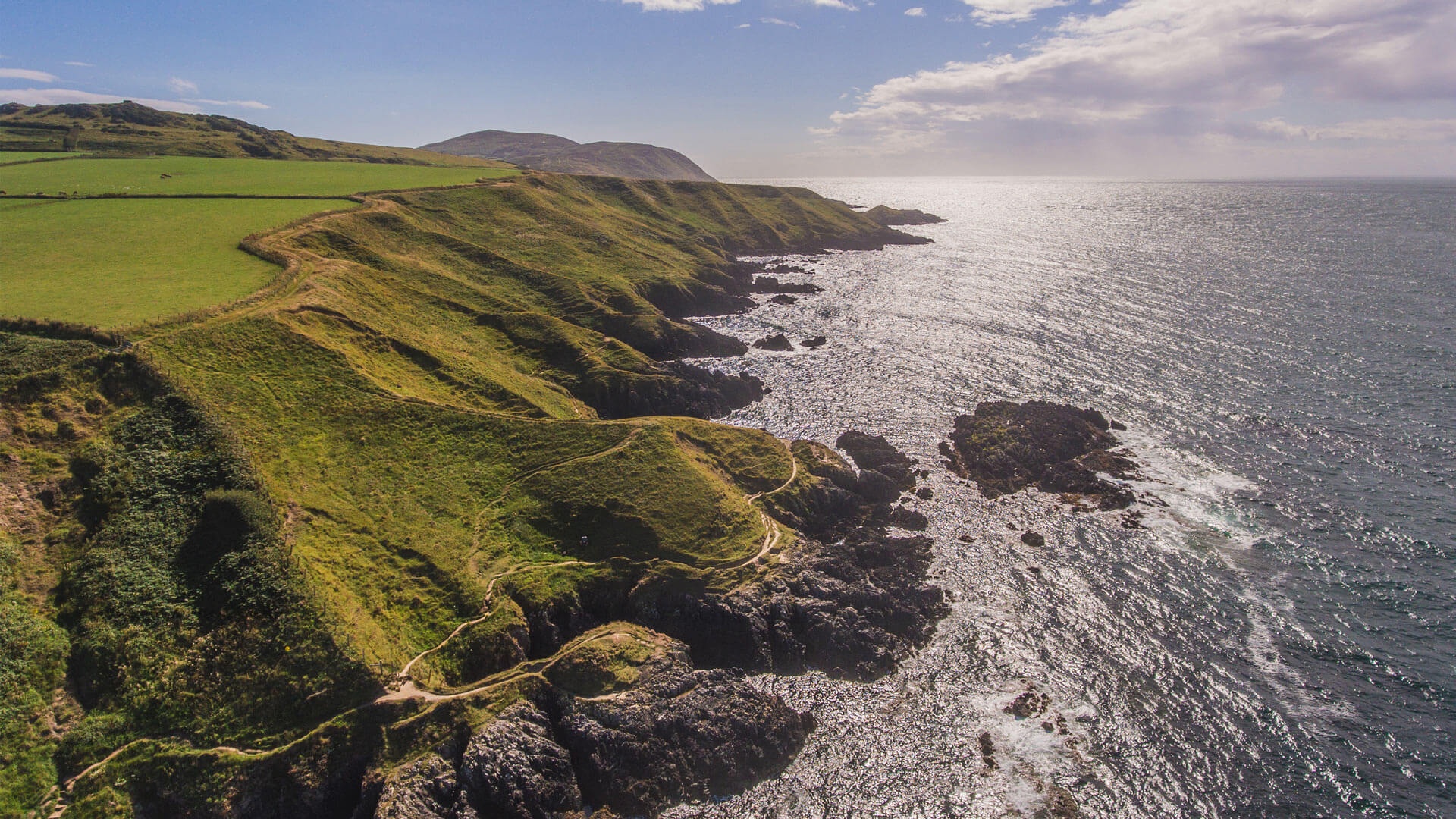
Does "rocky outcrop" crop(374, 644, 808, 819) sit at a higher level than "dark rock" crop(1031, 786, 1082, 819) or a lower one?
higher

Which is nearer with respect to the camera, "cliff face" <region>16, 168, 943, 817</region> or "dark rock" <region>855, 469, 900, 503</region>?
"cliff face" <region>16, 168, 943, 817</region>

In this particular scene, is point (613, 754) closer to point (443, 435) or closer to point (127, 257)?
point (443, 435)

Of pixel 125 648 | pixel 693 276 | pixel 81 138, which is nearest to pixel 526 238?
pixel 693 276

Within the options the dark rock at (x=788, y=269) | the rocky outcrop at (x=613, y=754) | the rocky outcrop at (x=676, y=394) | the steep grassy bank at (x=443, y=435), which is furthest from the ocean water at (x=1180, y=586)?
the dark rock at (x=788, y=269)

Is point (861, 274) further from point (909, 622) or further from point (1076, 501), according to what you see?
point (909, 622)

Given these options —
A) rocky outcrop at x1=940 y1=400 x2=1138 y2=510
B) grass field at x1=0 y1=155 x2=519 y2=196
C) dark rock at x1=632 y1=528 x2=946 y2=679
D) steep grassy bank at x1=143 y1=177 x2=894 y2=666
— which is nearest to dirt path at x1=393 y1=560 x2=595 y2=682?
steep grassy bank at x1=143 y1=177 x2=894 y2=666

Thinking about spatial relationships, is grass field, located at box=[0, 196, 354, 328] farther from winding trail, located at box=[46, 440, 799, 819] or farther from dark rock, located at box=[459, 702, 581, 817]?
dark rock, located at box=[459, 702, 581, 817]
